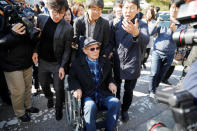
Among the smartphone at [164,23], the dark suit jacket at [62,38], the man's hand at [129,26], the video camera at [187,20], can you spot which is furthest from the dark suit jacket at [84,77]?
the smartphone at [164,23]

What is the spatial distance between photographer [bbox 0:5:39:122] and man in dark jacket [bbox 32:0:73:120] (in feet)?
0.61

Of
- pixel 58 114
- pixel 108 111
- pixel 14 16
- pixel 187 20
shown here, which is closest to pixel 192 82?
pixel 187 20

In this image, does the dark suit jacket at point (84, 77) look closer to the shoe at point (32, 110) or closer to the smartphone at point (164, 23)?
the shoe at point (32, 110)

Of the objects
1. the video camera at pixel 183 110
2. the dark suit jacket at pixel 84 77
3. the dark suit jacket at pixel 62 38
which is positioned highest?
the dark suit jacket at pixel 62 38

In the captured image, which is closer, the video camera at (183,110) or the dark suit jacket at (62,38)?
the video camera at (183,110)

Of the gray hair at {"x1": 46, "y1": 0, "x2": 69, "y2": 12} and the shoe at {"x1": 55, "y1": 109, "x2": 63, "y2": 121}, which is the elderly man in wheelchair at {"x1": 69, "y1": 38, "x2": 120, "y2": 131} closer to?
the gray hair at {"x1": 46, "y1": 0, "x2": 69, "y2": 12}

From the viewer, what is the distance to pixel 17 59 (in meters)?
2.20

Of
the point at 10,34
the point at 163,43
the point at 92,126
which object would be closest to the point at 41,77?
the point at 10,34

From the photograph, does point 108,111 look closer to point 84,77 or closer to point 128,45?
point 84,77

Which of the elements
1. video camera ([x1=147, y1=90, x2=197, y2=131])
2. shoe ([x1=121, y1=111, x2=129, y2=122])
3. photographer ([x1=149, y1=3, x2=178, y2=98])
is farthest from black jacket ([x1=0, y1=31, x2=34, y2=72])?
photographer ([x1=149, y1=3, x2=178, y2=98])

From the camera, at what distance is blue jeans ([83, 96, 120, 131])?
1.92 m

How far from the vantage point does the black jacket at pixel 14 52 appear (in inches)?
77.1

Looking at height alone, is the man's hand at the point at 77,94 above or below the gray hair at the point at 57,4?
below

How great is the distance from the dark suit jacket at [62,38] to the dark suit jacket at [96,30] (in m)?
0.11
